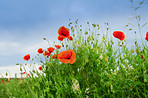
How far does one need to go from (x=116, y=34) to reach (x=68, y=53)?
98 centimetres

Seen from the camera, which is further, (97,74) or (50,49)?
(50,49)

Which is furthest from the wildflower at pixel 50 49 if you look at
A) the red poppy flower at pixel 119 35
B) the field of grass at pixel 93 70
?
the red poppy flower at pixel 119 35

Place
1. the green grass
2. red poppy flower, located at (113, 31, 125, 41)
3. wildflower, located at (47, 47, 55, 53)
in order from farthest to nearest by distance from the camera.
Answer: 1. wildflower, located at (47, 47, 55, 53)
2. red poppy flower, located at (113, 31, 125, 41)
3. the green grass

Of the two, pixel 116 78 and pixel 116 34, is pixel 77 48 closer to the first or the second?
pixel 116 34

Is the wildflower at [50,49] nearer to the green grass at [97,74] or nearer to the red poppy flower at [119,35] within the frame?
the green grass at [97,74]

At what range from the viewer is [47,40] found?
11.1 feet

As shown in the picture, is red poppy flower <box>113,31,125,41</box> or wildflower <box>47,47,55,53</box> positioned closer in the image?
red poppy flower <box>113,31,125,41</box>

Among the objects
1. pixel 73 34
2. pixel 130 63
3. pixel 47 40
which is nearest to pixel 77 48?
pixel 73 34

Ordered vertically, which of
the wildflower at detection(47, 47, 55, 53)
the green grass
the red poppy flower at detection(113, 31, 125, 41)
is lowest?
the green grass

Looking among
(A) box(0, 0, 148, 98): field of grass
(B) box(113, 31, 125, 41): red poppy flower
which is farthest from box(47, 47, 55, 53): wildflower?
(B) box(113, 31, 125, 41): red poppy flower

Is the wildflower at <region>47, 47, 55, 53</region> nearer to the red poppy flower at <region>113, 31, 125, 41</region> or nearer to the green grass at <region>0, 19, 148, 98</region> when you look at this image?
the green grass at <region>0, 19, 148, 98</region>

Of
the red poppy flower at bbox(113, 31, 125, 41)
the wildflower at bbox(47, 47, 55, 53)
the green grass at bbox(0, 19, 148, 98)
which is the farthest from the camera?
the wildflower at bbox(47, 47, 55, 53)

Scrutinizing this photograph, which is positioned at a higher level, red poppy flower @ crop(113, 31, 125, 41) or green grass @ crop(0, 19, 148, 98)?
red poppy flower @ crop(113, 31, 125, 41)

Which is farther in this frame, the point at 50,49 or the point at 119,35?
the point at 50,49
